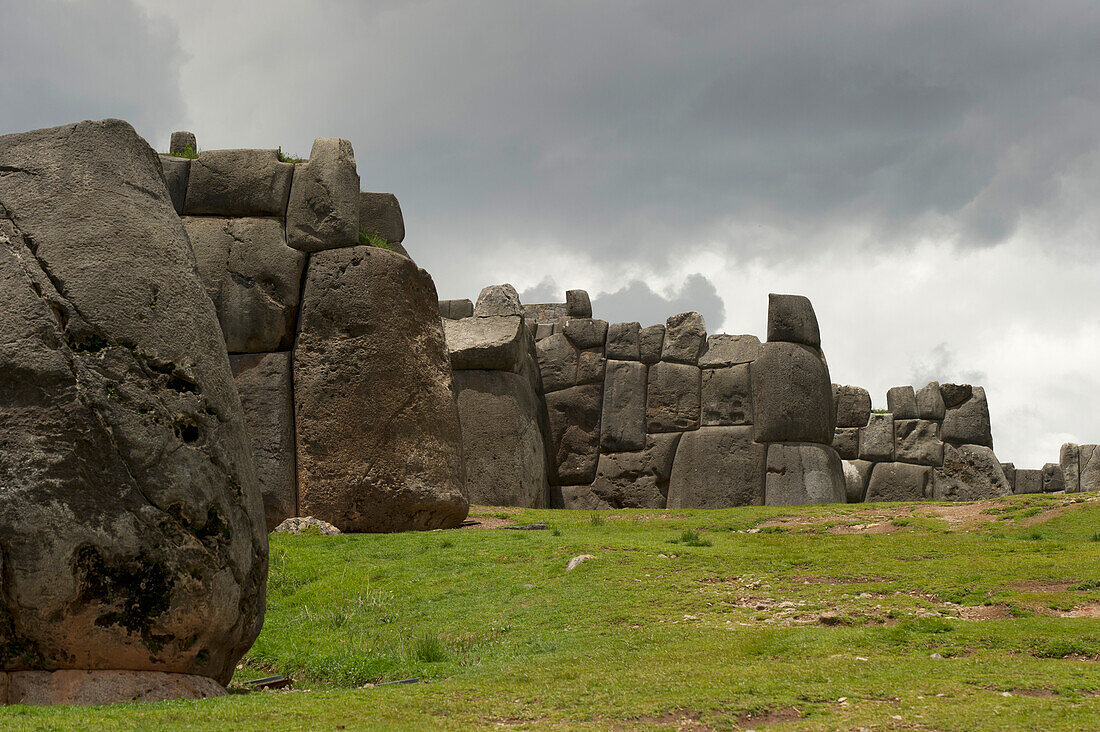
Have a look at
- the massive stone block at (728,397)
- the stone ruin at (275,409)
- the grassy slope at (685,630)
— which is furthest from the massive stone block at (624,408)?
the grassy slope at (685,630)

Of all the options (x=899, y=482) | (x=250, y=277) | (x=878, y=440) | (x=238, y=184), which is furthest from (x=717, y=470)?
(x=238, y=184)

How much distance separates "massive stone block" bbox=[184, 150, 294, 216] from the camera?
18.0 metres

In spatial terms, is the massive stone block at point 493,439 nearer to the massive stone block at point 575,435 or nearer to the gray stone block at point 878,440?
the massive stone block at point 575,435

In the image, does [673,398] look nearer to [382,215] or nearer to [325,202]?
[382,215]

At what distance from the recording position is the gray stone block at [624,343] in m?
26.5

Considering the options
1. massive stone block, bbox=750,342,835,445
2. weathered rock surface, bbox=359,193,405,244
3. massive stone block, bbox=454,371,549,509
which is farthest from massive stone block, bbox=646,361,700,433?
weathered rock surface, bbox=359,193,405,244

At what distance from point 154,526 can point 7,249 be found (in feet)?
7.16

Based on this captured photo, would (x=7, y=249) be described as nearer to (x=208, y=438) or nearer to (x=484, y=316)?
(x=208, y=438)

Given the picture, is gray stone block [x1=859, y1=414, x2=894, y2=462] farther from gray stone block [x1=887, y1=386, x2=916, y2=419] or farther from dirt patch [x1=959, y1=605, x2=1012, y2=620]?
dirt patch [x1=959, y1=605, x2=1012, y2=620]

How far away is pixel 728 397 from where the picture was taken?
2491 centimetres

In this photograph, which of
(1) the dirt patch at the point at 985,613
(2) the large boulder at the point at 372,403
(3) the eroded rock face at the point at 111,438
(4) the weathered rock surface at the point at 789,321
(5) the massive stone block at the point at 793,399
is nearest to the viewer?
(3) the eroded rock face at the point at 111,438

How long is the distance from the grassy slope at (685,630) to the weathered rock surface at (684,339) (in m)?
9.62

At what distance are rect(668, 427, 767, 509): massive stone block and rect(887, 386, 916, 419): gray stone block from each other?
7.82 meters

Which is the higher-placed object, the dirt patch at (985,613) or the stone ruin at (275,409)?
the stone ruin at (275,409)
